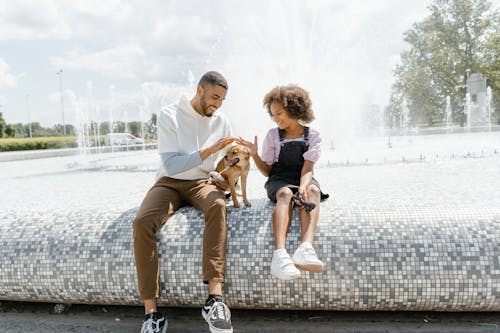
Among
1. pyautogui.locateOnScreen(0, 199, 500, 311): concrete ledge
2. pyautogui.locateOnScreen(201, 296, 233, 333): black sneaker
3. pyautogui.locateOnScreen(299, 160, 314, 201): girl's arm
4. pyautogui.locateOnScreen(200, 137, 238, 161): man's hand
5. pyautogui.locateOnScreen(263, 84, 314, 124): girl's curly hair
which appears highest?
pyautogui.locateOnScreen(263, 84, 314, 124): girl's curly hair

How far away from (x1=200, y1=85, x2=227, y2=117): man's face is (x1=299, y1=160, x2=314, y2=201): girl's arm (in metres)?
0.74

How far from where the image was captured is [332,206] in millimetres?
2881

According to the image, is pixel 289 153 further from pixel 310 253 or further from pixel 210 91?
pixel 310 253

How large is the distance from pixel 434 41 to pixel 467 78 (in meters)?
4.17

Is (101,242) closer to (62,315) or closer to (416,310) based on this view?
(62,315)

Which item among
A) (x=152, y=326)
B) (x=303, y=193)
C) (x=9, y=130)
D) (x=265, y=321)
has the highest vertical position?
(x=9, y=130)

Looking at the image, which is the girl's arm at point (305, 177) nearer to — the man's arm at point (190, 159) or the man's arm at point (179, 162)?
the man's arm at point (190, 159)

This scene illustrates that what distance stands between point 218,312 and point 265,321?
0.45 m

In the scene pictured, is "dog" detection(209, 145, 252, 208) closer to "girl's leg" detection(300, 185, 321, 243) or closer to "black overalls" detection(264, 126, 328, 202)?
"black overalls" detection(264, 126, 328, 202)

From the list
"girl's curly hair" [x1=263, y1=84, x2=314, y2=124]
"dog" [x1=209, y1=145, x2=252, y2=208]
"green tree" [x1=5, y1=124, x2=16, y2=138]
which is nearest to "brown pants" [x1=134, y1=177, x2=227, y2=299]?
"dog" [x1=209, y1=145, x2=252, y2=208]

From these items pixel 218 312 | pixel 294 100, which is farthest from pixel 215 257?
pixel 294 100

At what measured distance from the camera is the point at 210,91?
290cm

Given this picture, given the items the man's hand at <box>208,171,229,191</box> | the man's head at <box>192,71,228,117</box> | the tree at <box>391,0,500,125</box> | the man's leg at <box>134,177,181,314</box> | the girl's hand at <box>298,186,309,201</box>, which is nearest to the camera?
the man's leg at <box>134,177,181,314</box>

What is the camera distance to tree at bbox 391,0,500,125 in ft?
112
